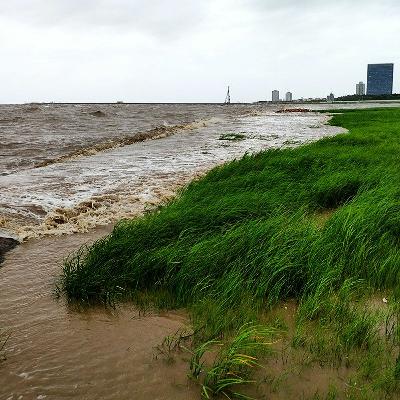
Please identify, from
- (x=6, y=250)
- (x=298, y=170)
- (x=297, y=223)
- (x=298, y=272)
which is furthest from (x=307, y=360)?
(x=298, y=170)

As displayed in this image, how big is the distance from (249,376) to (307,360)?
19.9 inches

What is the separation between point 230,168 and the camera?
9484 mm

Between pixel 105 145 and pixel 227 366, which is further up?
pixel 105 145

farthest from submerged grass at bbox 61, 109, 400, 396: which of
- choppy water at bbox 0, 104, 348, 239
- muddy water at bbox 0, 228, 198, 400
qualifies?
choppy water at bbox 0, 104, 348, 239

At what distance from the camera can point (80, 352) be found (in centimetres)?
323

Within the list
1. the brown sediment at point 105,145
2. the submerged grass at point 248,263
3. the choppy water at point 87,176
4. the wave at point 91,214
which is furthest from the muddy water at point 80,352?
the brown sediment at point 105,145

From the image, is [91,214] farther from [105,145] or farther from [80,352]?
[105,145]

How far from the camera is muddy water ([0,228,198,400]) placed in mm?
2793

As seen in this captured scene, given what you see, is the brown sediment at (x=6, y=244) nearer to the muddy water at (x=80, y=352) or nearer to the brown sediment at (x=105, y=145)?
the muddy water at (x=80, y=352)

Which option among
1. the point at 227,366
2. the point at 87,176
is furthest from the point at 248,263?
the point at 87,176

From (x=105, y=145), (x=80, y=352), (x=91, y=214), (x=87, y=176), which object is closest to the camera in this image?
(x=80, y=352)

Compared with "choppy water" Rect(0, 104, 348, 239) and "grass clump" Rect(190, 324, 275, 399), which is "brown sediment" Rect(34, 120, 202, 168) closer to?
"choppy water" Rect(0, 104, 348, 239)

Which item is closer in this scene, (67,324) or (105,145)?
(67,324)

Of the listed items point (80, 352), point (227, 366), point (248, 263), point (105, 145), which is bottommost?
point (80, 352)
